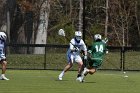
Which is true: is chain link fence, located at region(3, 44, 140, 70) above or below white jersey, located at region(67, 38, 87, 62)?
below

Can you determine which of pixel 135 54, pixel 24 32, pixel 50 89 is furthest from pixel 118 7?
pixel 50 89

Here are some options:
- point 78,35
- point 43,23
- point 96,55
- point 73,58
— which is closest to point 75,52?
point 73,58

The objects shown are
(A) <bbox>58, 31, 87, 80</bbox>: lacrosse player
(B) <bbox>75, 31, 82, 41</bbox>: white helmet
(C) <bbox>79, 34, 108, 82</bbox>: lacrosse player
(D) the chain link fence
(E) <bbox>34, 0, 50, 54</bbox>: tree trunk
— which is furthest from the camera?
(E) <bbox>34, 0, 50, 54</bbox>: tree trunk

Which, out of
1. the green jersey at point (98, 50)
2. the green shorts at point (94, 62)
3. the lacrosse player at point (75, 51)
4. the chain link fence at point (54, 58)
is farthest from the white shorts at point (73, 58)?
the chain link fence at point (54, 58)

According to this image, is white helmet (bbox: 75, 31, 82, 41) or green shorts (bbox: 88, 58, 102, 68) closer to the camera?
green shorts (bbox: 88, 58, 102, 68)

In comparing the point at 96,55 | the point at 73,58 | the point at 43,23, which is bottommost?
the point at 73,58

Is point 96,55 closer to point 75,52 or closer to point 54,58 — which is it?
point 75,52

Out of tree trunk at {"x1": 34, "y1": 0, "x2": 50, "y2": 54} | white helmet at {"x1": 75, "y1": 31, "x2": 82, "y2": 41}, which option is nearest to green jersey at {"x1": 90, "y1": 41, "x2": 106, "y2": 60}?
white helmet at {"x1": 75, "y1": 31, "x2": 82, "y2": 41}

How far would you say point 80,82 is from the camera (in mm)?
22812

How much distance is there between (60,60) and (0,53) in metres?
14.8

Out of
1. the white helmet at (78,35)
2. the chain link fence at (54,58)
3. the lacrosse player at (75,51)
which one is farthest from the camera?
the chain link fence at (54,58)

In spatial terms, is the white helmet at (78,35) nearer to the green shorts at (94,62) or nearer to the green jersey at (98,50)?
the green jersey at (98,50)

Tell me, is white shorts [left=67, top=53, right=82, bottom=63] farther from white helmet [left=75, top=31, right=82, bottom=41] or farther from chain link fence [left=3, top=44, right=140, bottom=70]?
chain link fence [left=3, top=44, right=140, bottom=70]

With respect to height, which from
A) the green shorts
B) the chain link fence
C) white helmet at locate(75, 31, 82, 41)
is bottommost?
the chain link fence
